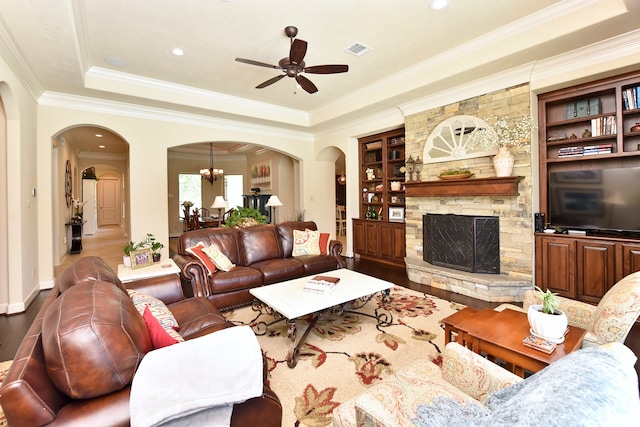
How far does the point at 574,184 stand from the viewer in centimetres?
351

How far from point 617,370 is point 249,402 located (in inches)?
44.8

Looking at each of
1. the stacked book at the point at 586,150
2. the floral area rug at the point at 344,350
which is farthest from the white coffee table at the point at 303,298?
the stacked book at the point at 586,150

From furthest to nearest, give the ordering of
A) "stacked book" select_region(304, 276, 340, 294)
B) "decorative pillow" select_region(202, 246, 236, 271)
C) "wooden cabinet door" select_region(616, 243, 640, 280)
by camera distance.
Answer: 1. "decorative pillow" select_region(202, 246, 236, 271)
2. "wooden cabinet door" select_region(616, 243, 640, 280)
3. "stacked book" select_region(304, 276, 340, 294)

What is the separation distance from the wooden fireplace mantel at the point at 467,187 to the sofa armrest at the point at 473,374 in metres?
3.06

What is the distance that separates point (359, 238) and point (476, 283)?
9.43 ft

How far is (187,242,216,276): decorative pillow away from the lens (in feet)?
11.0

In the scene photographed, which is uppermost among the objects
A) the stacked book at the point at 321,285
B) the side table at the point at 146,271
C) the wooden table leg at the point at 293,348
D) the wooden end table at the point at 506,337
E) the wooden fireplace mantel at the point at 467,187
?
the wooden fireplace mantel at the point at 467,187

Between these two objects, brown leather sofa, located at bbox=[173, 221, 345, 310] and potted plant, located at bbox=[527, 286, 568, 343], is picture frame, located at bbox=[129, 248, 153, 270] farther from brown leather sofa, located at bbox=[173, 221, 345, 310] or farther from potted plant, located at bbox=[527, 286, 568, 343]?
potted plant, located at bbox=[527, 286, 568, 343]

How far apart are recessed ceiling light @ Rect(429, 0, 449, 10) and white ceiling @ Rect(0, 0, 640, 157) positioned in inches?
2.4

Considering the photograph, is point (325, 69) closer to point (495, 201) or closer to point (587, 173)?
point (495, 201)

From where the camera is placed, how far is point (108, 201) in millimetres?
13336

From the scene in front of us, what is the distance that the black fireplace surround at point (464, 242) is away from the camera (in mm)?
4016

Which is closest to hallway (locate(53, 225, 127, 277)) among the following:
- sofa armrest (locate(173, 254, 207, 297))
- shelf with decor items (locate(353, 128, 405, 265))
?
sofa armrest (locate(173, 254, 207, 297))

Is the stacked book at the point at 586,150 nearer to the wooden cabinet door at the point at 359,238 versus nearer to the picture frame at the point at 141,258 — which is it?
the wooden cabinet door at the point at 359,238
